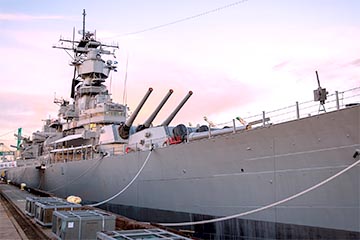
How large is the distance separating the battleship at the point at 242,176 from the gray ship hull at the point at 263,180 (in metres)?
0.02

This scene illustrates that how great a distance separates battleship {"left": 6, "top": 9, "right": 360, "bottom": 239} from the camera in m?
7.04

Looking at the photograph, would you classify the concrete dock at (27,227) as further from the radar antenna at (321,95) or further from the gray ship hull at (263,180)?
the radar antenna at (321,95)

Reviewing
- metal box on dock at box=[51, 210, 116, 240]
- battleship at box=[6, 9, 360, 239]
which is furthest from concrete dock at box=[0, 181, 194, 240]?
battleship at box=[6, 9, 360, 239]

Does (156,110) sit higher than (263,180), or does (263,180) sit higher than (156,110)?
(156,110)

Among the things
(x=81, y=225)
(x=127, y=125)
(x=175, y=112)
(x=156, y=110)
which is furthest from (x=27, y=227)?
(x=127, y=125)

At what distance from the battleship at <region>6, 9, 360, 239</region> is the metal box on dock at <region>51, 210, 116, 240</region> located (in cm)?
252

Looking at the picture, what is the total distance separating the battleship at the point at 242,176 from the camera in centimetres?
704

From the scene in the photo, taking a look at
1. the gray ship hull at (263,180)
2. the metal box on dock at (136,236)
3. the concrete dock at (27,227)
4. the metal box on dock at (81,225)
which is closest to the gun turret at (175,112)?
the gray ship hull at (263,180)

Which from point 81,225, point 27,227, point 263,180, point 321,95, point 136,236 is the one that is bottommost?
point 27,227

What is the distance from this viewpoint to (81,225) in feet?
20.7

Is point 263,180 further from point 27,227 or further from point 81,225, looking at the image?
point 27,227

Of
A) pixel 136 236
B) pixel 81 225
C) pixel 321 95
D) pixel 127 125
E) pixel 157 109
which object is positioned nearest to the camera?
pixel 136 236

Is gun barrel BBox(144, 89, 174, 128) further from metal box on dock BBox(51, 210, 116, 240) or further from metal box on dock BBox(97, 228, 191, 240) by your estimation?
metal box on dock BBox(97, 228, 191, 240)

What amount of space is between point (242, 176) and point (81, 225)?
4241 mm
